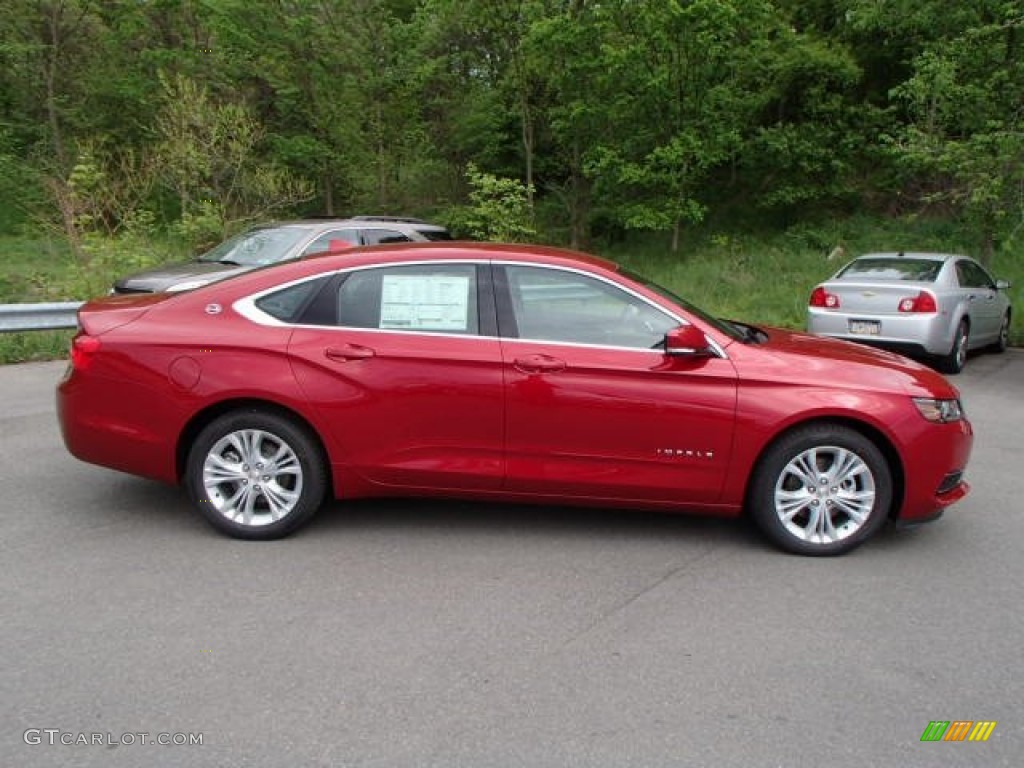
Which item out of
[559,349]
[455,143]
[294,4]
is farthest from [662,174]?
[559,349]

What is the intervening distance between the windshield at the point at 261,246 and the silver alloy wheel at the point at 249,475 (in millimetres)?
5679

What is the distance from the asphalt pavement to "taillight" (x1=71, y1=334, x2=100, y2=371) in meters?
0.90

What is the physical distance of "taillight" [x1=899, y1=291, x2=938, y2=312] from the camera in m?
9.77

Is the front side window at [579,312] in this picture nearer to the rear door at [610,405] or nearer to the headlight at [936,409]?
the rear door at [610,405]

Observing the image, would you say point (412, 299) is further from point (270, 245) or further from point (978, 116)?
point (978, 116)

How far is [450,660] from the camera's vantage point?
324 cm

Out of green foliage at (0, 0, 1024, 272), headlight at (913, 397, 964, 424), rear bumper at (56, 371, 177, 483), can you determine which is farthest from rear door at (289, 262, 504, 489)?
green foliage at (0, 0, 1024, 272)

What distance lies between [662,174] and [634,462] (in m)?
17.8

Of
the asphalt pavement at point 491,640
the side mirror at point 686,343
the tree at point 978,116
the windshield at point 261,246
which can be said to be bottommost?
the asphalt pavement at point 491,640

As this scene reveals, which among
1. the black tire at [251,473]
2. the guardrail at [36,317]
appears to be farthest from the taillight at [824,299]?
the guardrail at [36,317]

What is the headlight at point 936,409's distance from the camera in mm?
4316

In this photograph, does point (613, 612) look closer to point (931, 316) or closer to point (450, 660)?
point (450, 660)

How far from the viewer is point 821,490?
4.33m

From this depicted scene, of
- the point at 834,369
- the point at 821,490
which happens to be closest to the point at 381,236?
the point at 834,369
